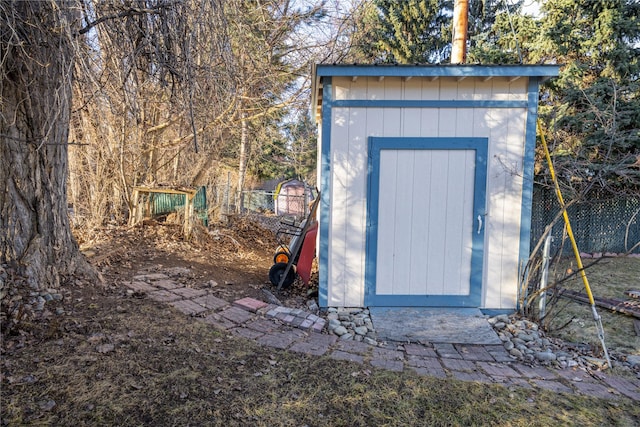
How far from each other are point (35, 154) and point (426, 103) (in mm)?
3443

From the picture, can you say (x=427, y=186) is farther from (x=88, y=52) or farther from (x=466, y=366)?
(x=88, y=52)

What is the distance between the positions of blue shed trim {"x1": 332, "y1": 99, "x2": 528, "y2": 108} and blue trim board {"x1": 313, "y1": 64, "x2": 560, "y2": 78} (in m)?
0.25

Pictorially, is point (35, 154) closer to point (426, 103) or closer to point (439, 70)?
point (426, 103)

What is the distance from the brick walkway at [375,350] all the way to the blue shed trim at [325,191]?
0.37 m

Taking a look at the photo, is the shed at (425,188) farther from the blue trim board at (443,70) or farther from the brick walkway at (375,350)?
the brick walkway at (375,350)

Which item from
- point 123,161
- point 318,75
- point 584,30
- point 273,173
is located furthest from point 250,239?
point 273,173

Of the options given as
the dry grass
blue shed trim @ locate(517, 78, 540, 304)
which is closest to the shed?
blue shed trim @ locate(517, 78, 540, 304)

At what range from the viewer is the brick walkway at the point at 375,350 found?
248cm

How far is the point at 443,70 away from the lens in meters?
3.55

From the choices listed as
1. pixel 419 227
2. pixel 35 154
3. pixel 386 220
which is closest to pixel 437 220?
pixel 419 227

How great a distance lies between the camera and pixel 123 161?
22.1 ft

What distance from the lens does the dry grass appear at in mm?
1731

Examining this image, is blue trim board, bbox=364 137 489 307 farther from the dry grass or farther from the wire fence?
the wire fence

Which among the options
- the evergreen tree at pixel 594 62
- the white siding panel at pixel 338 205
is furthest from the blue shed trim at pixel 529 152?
the evergreen tree at pixel 594 62
